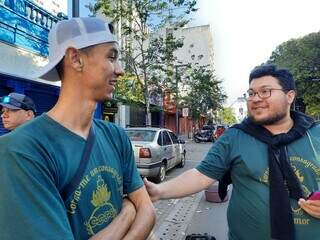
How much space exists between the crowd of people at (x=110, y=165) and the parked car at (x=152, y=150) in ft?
25.3

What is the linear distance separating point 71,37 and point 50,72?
0.62 feet

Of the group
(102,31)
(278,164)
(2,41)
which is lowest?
(278,164)

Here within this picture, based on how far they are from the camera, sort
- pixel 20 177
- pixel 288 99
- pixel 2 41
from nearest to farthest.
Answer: pixel 20 177 < pixel 288 99 < pixel 2 41

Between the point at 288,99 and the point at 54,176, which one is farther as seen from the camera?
the point at 288,99

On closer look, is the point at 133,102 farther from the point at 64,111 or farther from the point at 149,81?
the point at 64,111

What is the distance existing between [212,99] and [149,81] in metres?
27.4

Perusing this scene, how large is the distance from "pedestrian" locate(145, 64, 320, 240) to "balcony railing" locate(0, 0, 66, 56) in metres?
9.16

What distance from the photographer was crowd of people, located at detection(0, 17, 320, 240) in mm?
1421

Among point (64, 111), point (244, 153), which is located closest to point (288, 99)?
point (244, 153)

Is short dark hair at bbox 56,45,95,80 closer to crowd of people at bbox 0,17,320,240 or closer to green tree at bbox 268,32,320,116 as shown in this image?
crowd of people at bbox 0,17,320,240

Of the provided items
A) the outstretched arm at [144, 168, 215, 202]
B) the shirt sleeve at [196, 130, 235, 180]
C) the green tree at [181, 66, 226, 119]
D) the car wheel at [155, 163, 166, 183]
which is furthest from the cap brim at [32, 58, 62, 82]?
the green tree at [181, 66, 226, 119]

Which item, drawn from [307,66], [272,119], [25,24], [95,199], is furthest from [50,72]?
[307,66]

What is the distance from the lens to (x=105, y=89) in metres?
1.85

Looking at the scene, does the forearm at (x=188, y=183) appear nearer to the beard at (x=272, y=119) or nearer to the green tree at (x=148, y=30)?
the beard at (x=272, y=119)
